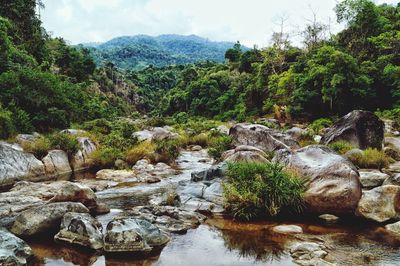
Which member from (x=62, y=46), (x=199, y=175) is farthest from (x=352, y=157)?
(x=62, y=46)

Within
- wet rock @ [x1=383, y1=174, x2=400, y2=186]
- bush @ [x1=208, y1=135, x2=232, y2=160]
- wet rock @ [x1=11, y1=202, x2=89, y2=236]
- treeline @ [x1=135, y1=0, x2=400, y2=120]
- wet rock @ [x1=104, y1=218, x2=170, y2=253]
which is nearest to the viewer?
wet rock @ [x1=104, y1=218, x2=170, y2=253]

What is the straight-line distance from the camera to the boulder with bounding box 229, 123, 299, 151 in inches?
805

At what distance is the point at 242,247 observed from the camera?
8945 millimetres

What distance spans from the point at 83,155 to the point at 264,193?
38.3ft

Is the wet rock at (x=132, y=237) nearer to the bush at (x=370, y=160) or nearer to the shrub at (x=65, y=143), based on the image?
the shrub at (x=65, y=143)

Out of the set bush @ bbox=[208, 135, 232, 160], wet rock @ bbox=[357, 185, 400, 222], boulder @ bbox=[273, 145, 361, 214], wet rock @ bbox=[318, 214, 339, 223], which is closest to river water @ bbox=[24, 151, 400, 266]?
wet rock @ bbox=[318, 214, 339, 223]

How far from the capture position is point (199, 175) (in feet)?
50.3

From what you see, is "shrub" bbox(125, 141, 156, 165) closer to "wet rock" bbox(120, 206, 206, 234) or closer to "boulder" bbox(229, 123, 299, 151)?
"boulder" bbox(229, 123, 299, 151)

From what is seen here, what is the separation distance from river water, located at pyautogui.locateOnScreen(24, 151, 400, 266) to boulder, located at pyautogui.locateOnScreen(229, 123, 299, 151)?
32.6 feet

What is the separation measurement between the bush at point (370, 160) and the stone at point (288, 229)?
343 inches

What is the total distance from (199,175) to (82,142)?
25.6 feet

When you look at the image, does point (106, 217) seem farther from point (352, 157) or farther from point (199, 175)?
point (352, 157)

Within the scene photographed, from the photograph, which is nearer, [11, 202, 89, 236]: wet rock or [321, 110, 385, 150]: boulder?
[11, 202, 89, 236]: wet rock

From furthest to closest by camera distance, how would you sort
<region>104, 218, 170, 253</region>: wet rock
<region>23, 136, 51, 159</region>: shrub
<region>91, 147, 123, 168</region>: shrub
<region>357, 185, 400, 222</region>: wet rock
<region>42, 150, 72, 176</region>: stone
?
<region>91, 147, 123, 168</region>: shrub → <region>23, 136, 51, 159</region>: shrub → <region>42, 150, 72, 176</region>: stone → <region>357, 185, 400, 222</region>: wet rock → <region>104, 218, 170, 253</region>: wet rock
